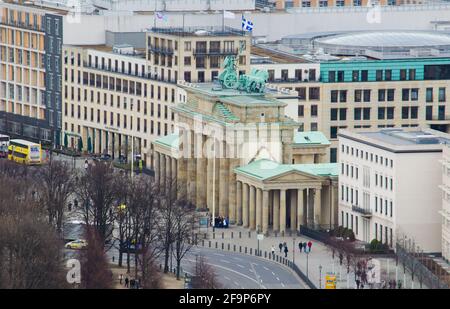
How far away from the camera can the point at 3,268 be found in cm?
19762
